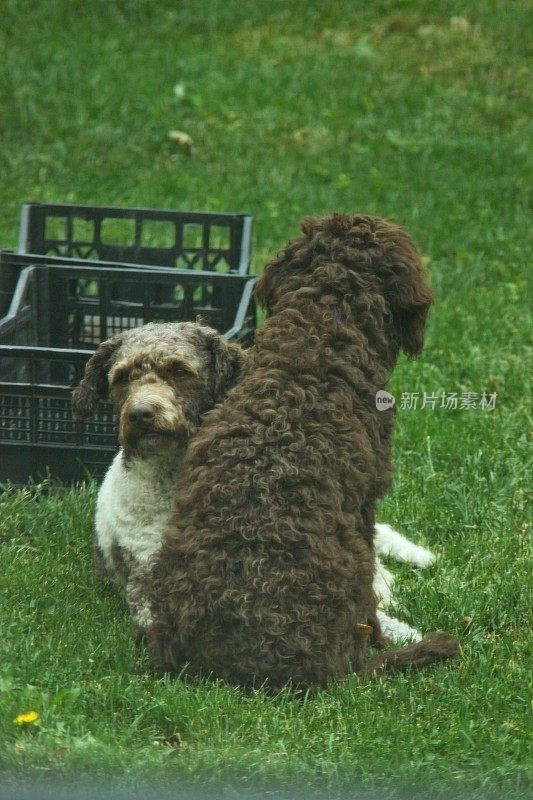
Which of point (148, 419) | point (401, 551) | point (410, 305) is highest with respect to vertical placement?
point (410, 305)

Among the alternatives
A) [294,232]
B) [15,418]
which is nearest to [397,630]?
[15,418]

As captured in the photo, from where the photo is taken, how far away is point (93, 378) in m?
5.32

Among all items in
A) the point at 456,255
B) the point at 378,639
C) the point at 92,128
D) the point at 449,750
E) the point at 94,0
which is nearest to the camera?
the point at 449,750

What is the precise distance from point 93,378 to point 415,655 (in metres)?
1.75

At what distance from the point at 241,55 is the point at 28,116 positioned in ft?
9.58

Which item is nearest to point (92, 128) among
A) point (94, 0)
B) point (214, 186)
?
point (214, 186)

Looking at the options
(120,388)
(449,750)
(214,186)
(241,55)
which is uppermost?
(241,55)

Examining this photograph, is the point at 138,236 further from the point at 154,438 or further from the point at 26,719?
the point at 26,719

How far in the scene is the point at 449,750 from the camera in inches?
161

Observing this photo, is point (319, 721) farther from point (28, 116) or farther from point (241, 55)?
point (241, 55)

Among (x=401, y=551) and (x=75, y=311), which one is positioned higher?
(x=75, y=311)

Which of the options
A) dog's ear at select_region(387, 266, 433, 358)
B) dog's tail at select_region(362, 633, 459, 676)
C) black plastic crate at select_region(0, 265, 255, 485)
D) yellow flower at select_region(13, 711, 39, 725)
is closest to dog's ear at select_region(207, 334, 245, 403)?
black plastic crate at select_region(0, 265, 255, 485)

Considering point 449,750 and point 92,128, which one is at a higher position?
point 92,128

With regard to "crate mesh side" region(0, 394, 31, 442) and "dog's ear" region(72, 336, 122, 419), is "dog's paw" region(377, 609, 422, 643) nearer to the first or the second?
"dog's ear" region(72, 336, 122, 419)
